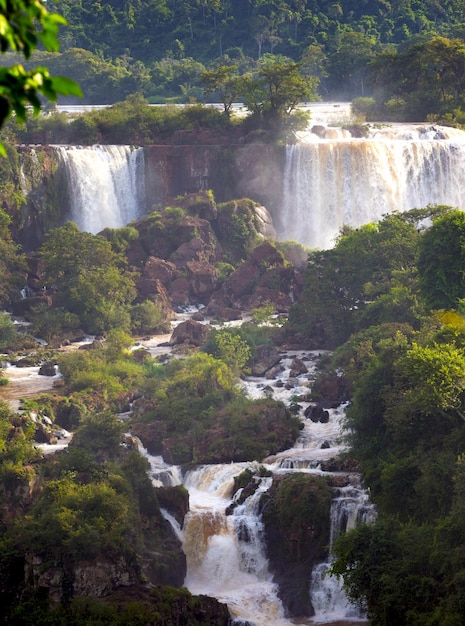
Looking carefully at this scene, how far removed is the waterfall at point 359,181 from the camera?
2771 inches

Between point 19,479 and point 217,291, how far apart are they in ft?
102

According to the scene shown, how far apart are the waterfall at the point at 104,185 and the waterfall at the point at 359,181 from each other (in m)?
9.50

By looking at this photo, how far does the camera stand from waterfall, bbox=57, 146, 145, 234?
6725 centimetres

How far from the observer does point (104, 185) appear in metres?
68.6

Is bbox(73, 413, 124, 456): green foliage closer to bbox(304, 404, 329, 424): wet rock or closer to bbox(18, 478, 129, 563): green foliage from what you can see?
bbox(18, 478, 129, 563): green foliage

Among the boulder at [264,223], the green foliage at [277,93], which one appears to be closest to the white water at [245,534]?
the boulder at [264,223]

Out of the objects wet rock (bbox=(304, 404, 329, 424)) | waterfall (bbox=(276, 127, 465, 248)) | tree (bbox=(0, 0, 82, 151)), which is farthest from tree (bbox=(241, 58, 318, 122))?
tree (bbox=(0, 0, 82, 151))

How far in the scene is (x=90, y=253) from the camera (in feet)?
190

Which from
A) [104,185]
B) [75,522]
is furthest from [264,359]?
[104,185]

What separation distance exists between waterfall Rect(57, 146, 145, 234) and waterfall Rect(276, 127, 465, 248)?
950 cm

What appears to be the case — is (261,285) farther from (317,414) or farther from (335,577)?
(335,577)

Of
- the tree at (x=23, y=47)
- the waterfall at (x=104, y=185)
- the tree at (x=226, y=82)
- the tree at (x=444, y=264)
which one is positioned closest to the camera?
the tree at (x=23, y=47)

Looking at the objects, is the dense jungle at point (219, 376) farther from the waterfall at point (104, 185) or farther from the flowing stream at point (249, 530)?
the waterfall at point (104, 185)

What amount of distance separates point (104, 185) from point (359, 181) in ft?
52.9
